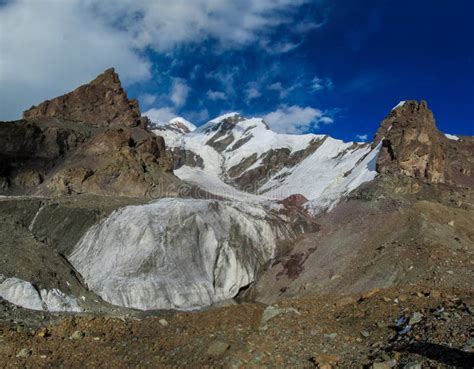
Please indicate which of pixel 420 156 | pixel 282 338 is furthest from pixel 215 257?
pixel 420 156

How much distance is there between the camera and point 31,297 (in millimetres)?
35750

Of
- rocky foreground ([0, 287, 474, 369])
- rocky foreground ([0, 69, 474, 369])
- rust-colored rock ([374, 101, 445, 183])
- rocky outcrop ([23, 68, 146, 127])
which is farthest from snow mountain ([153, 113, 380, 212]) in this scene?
rocky foreground ([0, 287, 474, 369])

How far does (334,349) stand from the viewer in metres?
12.8

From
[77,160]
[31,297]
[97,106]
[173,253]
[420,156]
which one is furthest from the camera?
[97,106]

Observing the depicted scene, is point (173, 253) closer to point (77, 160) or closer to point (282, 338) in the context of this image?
point (77, 160)

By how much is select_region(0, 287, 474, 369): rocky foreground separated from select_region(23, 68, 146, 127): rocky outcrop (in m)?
87.1

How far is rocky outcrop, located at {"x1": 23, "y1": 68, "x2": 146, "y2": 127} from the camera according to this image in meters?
98.0

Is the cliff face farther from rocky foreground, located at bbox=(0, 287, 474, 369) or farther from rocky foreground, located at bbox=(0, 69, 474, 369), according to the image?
rocky foreground, located at bbox=(0, 287, 474, 369)

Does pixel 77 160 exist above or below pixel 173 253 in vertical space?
above

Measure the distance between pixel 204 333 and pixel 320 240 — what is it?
4349cm

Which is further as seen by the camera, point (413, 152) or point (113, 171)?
point (413, 152)

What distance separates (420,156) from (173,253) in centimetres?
4385

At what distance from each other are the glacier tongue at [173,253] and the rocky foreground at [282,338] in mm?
29188

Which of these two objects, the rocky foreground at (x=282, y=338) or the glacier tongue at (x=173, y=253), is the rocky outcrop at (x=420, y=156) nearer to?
the glacier tongue at (x=173, y=253)
